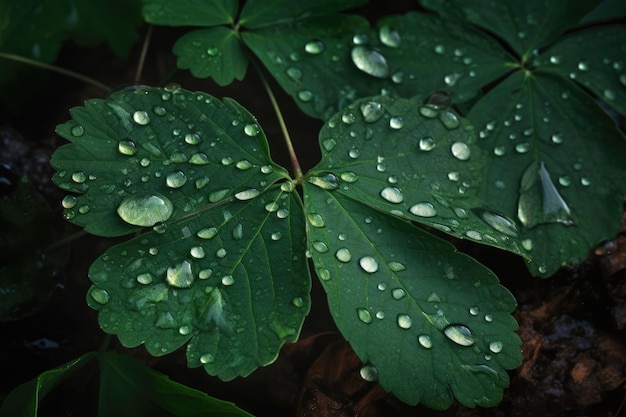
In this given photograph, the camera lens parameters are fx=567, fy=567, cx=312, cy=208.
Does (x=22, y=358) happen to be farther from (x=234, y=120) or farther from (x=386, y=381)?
(x=386, y=381)

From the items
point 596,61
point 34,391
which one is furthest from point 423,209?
point 34,391

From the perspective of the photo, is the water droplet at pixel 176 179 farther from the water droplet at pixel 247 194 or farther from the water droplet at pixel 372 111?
the water droplet at pixel 372 111

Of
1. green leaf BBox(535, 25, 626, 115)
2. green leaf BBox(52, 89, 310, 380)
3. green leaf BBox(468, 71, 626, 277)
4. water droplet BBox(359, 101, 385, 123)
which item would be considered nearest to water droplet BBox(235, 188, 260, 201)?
green leaf BBox(52, 89, 310, 380)

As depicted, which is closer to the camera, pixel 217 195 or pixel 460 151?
pixel 217 195

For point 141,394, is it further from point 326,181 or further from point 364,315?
point 326,181

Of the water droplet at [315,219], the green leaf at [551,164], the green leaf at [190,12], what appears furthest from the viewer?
the green leaf at [190,12]

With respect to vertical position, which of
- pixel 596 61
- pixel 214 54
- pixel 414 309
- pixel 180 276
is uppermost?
pixel 596 61

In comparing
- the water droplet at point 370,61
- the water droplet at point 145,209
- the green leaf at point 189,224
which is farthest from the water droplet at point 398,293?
the water droplet at point 370,61
